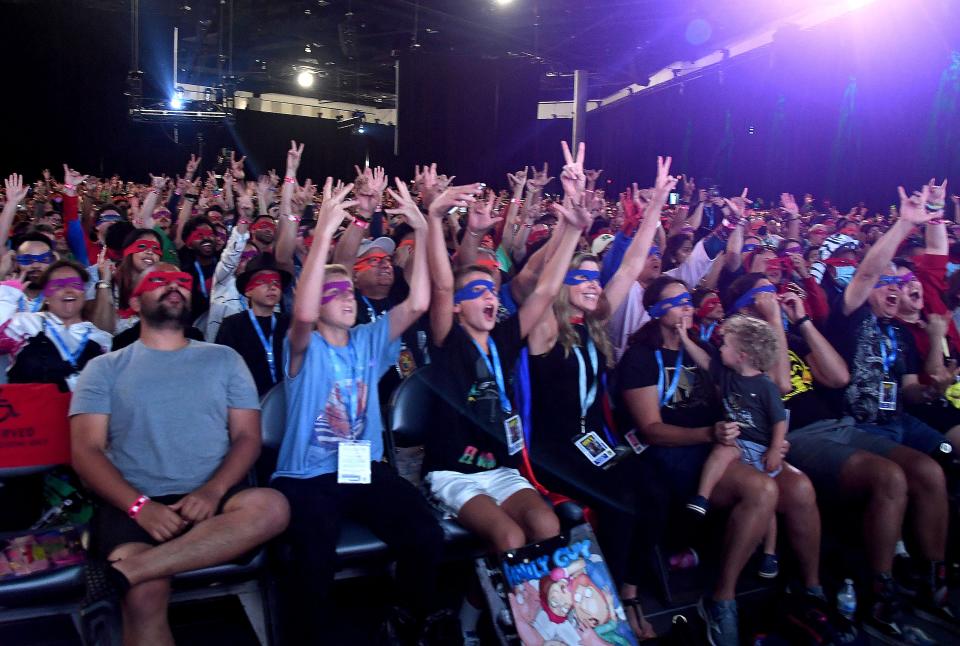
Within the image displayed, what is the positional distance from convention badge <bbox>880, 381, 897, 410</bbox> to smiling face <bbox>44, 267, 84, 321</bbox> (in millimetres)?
4229

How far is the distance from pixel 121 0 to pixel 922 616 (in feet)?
51.9

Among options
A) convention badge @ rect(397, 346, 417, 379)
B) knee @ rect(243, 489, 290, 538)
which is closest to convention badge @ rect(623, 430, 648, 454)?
convention badge @ rect(397, 346, 417, 379)

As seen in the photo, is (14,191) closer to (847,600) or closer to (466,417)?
(466,417)

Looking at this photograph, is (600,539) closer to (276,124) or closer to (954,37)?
(954,37)

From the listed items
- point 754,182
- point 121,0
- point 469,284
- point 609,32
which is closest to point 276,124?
point 121,0

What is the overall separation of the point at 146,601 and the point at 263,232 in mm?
3793

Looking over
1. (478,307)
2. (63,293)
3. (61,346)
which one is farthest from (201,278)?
(478,307)

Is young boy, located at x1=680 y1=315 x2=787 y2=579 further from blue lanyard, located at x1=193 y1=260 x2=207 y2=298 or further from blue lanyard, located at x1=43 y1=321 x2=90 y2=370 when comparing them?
blue lanyard, located at x1=193 y1=260 x2=207 y2=298

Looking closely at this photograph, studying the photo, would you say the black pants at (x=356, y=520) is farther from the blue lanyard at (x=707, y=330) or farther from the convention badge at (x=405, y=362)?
the blue lanyard at (x=707, y=330)

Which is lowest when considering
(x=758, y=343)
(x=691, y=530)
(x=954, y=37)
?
(x=691, y=530)

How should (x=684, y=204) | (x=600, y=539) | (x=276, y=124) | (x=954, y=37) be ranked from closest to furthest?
1. (x=600, y=539)
2. (x=684, y=204)
3. (x=954, y=37)
4. (x=276, y=124)

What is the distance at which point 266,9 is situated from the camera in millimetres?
13180

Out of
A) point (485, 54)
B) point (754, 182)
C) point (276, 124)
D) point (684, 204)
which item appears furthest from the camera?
point (276, 124)

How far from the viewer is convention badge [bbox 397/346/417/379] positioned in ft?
13.0
